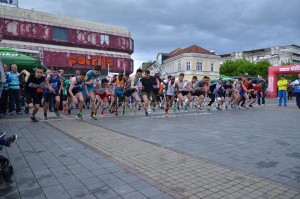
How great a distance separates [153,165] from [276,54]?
350 feet

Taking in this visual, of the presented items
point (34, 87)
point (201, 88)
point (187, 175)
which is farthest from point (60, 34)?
point (187, 175)

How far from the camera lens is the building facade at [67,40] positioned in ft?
143

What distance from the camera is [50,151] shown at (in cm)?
488

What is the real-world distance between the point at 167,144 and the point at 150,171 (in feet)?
5.94

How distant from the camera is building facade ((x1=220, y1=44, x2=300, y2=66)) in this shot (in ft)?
311

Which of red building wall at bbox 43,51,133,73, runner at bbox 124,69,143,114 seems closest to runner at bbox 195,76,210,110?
runner at bbox 124,69,143,114

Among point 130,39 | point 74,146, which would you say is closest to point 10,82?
point 74,146

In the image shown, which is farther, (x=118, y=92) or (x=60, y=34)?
(x=60, y=34)

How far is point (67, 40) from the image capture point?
49562mm

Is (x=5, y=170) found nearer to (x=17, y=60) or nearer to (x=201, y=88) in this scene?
(x=17, y=60)

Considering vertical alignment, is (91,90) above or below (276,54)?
below

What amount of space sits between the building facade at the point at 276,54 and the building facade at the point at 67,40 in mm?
56647

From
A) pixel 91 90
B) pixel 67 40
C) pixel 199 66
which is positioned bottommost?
pixel 91 90

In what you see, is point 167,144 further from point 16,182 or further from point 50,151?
point 16,182
